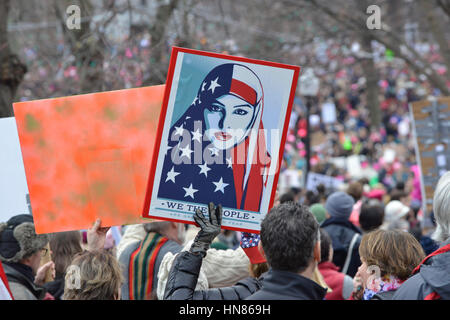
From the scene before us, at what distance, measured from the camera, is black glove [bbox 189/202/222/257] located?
9.32ft

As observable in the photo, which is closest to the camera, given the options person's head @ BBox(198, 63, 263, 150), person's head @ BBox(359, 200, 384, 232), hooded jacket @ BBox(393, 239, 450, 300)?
hooded jacket @ BBox(393, 239, 450, 300)

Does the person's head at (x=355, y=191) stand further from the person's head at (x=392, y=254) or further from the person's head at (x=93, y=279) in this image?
the person's head at (x=93, y=279)

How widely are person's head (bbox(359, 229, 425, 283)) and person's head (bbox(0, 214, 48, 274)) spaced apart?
6.47ft

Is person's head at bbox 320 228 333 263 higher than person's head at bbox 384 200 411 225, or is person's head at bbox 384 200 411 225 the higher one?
person's head at bbox 320 228 333 263

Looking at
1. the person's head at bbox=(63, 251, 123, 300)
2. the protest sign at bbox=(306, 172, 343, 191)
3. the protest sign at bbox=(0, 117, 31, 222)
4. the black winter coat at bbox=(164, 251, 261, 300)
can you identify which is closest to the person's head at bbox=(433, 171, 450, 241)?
the black winter coat at bbox=(164, 251, 261, 300)

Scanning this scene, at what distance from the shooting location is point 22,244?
387cm

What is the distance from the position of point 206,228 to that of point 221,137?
492mm

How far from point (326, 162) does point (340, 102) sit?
22.6 feet

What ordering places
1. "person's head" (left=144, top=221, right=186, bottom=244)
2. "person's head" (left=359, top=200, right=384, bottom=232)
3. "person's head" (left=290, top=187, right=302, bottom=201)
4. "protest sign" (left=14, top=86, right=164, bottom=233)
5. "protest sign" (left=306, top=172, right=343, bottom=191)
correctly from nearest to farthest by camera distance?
"protest sign" (left=14, top=86, right=164, bottom=233), "person's head" (left=144, top=221, right=186, bottom=244), "person's head" (left=359, top=200, right=384, bottom=232), "person's head" (left=290, top=187, right=302, bottom=201), "protest sign" (left=306, top=172, right=343, bottom=191)

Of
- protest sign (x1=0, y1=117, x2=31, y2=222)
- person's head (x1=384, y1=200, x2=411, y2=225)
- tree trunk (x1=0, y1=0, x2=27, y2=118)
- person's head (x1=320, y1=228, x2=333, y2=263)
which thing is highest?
tree trunk (x1=0, y1=0, x2=27, y2=118)

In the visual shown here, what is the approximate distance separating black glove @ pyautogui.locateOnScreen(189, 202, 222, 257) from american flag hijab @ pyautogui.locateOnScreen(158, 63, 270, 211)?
→ 0.09m

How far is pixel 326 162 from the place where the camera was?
1848 centimetres

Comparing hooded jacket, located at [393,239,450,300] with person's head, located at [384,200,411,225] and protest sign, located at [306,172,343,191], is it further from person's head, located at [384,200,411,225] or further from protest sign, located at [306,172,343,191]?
protest sign, located at [306,172,343,191]

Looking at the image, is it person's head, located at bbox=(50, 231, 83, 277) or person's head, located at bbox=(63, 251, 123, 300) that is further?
person's head, located at bbox=(50, 231, 83, 277)
